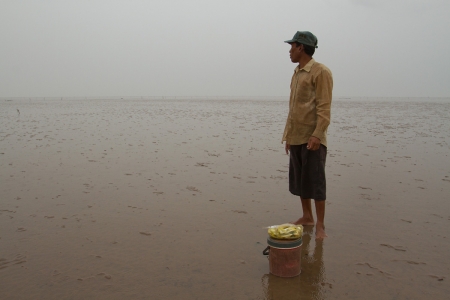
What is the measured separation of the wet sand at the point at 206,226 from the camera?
131 inches

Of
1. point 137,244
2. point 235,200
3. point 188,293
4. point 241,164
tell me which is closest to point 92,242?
point 137,244

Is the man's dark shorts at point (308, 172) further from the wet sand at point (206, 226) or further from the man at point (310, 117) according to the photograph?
the wet sand at point (206, 226)

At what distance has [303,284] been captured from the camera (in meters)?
3.32

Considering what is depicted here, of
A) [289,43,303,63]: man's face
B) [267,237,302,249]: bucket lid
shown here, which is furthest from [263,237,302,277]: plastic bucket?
[289,43,303,63]: man's face

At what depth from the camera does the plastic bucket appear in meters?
3.35

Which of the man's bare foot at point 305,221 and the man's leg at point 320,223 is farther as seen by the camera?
the man's bare foot at point 305,221

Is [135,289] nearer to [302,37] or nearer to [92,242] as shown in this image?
[92,242]

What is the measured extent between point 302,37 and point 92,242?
10.2ft

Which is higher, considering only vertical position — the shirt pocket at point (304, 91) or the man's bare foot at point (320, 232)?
the shirt pocket at point (304, 91)

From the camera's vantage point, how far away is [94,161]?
881 centimetres

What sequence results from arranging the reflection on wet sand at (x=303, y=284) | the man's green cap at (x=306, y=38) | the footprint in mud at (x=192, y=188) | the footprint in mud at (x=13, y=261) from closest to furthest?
the reflection on wet sand at (x=303, y=284) < the footprint in mud at (x=13, y=261) < the man's green cap at (x=306, y=38) < the footprint in mud at (x=192, y=188)

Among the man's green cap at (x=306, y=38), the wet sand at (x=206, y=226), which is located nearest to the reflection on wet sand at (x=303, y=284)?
the wet sand at (x=206, y=226)

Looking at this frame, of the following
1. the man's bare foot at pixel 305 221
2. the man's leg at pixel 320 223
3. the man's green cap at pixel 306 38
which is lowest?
the man's bare foot at pixel 305 221

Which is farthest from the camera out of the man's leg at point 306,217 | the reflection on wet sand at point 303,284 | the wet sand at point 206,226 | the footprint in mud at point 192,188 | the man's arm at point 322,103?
the footprint in mud at point 192,188
